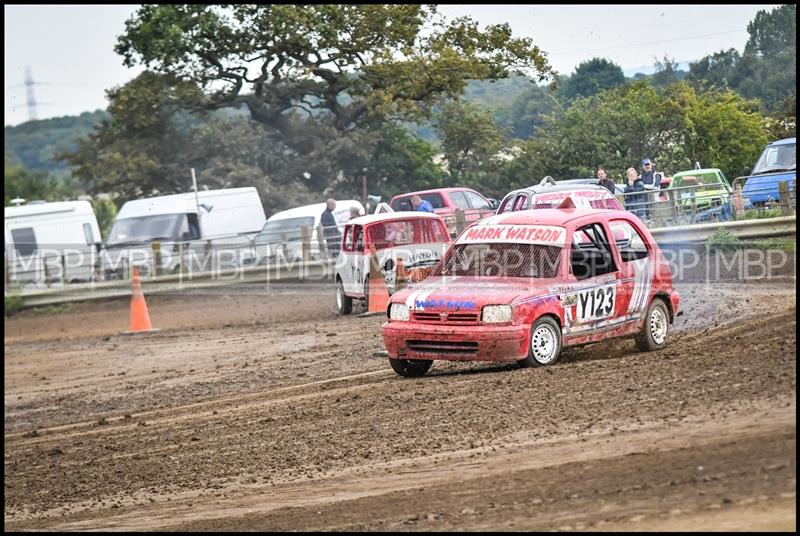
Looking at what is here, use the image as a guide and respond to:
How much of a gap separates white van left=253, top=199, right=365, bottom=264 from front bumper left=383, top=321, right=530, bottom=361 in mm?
15281

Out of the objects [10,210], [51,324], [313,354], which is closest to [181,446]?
[313,354]

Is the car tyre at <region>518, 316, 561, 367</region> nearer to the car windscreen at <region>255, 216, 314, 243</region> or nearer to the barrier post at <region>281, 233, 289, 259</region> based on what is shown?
the barrier post at <region>281, 233, 289, 259</region>

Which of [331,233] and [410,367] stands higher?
[331,233]

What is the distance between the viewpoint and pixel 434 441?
397 inches

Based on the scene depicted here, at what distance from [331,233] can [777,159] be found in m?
10.3

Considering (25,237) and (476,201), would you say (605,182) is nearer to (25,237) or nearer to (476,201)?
(476,201)

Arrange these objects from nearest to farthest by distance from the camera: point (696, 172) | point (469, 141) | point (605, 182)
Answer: point (605, 182)
point (696, 172)
point (469, 141)

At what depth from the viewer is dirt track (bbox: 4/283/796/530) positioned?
7406 mm

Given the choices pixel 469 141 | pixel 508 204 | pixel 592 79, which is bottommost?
pixel 508 204

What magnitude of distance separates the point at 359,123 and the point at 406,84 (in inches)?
202

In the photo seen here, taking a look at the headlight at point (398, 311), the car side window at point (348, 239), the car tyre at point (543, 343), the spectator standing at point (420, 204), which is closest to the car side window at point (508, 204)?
the car side window at point (348, 239)

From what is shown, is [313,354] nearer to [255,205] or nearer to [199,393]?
[199,393]

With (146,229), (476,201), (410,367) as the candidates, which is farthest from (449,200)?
(410,367)

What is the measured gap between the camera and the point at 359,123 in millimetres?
34031
